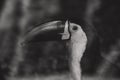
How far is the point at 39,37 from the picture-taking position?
99.7 inches

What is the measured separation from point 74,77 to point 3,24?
0.63 m

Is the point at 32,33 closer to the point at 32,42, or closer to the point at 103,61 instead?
the point at 32,42

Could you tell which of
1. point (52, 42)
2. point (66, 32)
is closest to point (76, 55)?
point (66, 32)

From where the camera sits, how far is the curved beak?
2469 millimetres

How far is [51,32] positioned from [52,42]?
0.72 ft

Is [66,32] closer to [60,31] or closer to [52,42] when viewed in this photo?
[60,31]

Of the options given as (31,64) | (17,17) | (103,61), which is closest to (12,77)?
(31,64)

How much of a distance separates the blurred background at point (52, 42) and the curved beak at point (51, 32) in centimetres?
8

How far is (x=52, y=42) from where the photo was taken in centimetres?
271

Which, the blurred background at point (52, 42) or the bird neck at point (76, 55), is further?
the blurred background at point (52, 42)

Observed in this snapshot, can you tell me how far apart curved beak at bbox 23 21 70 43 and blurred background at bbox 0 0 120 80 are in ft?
0.26

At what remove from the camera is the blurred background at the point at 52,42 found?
2674 mm

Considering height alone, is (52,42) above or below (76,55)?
above

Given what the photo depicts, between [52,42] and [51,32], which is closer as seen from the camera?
[51,32]
